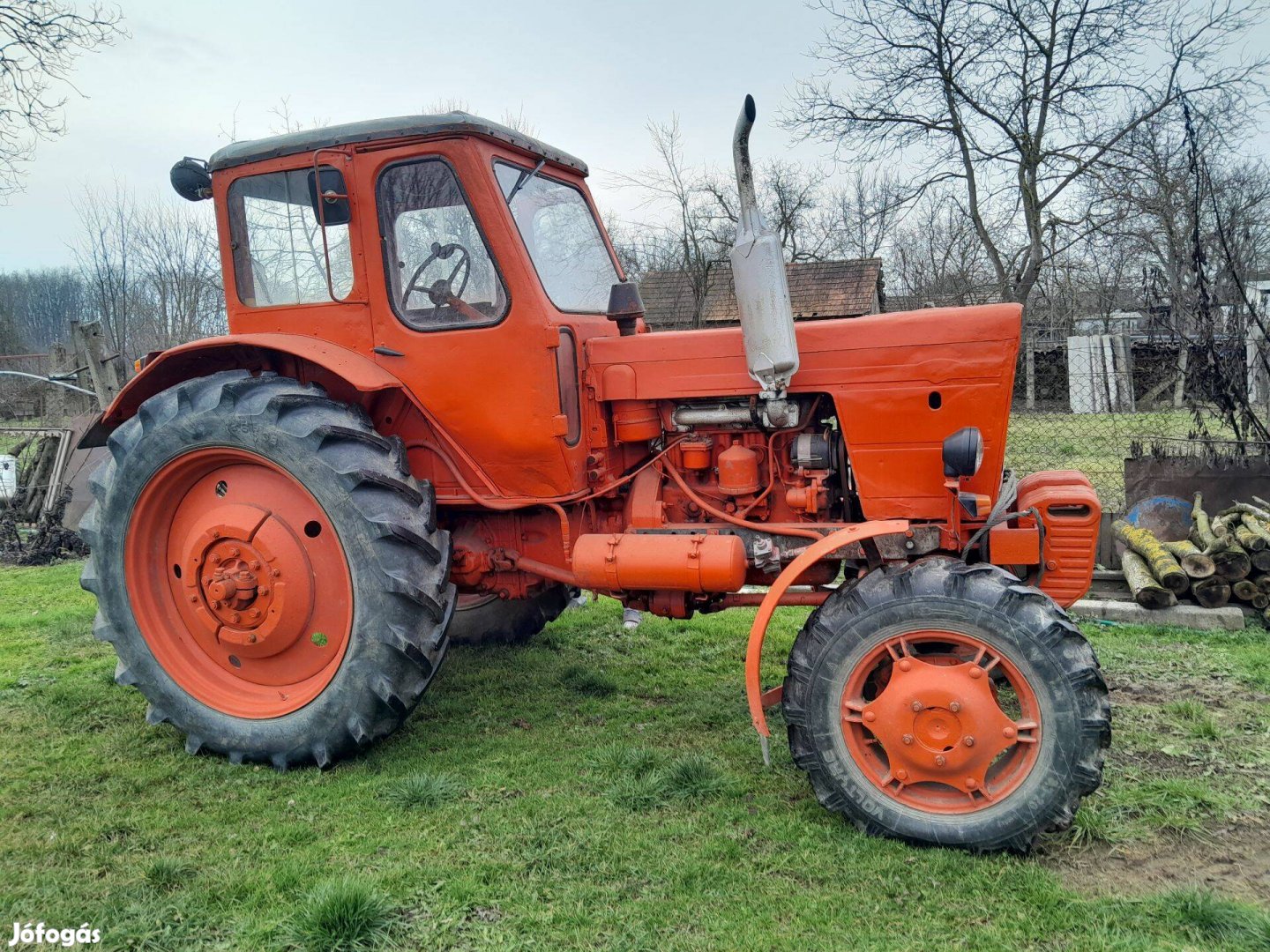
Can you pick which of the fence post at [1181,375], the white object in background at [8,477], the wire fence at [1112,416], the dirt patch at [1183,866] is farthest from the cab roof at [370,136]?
the white object in background at [8,477]

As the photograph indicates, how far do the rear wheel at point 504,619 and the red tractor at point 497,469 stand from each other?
1094 millimetres

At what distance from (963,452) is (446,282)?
226 cm

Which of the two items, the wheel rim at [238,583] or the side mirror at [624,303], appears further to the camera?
the side mirror at [624,303]

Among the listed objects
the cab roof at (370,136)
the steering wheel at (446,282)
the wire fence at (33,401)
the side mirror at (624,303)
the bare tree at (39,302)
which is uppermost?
the bare tree at (39,302)

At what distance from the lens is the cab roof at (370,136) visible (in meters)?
3.84

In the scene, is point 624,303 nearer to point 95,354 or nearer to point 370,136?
point 370,136

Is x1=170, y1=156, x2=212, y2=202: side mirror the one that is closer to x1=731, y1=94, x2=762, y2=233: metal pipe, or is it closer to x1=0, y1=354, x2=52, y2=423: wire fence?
x1=731, y1=94, x2=762, y2=233: metal pipe

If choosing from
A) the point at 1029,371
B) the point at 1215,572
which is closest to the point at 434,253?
the point at 1215,572

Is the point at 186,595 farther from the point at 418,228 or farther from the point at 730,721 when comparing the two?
the point at 730,721

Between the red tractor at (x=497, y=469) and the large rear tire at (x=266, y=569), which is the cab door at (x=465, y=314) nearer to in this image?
the red tractor at (x=497, y=469)

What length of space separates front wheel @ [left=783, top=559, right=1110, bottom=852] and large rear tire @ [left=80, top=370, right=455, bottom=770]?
5.40 feet

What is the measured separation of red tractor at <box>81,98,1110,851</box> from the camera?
11.2 feet

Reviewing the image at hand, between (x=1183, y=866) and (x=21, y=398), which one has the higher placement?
(x=21, y=398)

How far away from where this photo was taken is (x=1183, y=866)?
3.01 m
